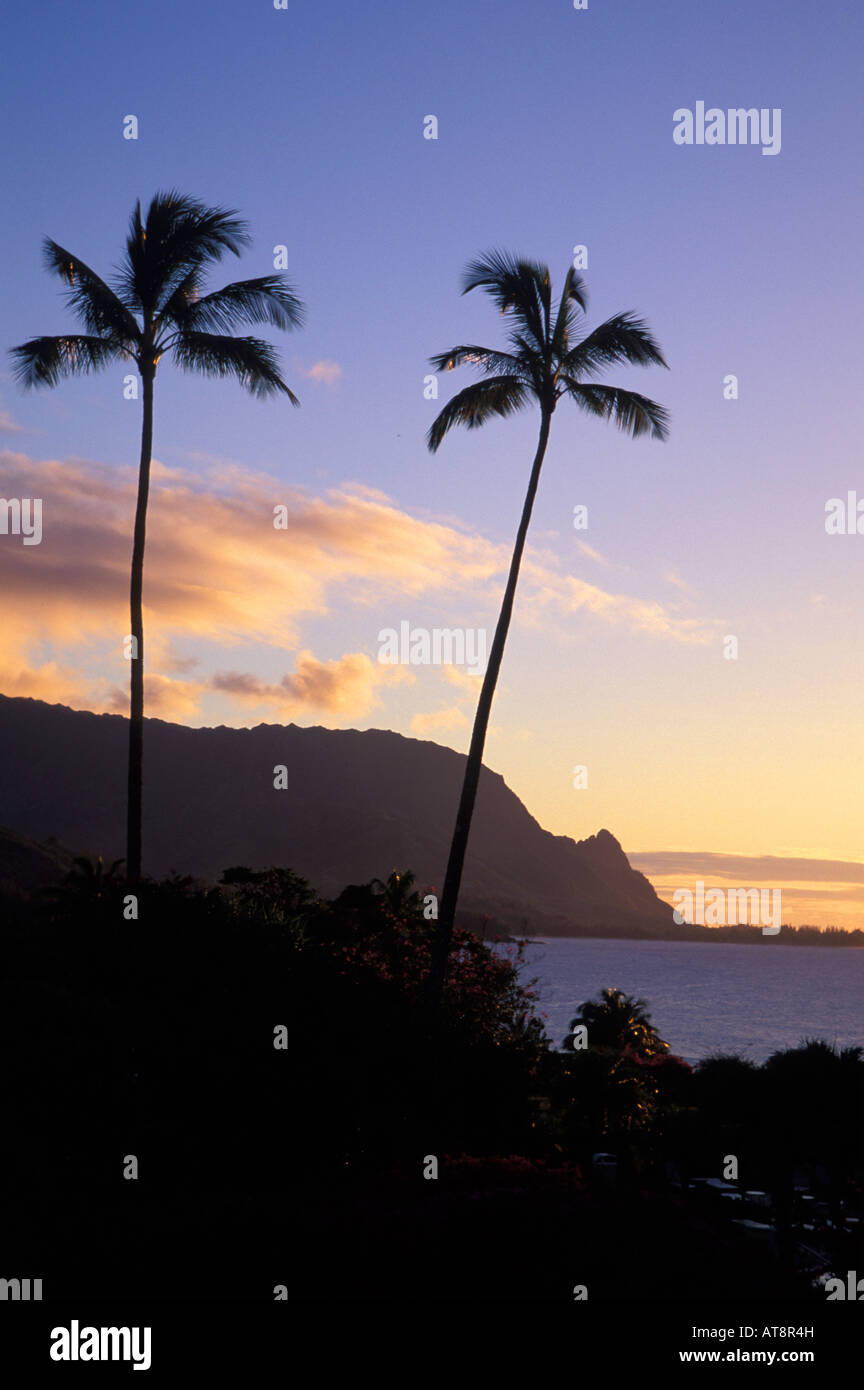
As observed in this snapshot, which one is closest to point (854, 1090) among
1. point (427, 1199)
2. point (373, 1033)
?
point (373, 1033)

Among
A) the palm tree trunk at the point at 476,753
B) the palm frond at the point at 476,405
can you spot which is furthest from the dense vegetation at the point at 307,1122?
the palm frond at the point at 476,405

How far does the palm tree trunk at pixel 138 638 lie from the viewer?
2350 cm

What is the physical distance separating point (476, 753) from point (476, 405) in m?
7.92

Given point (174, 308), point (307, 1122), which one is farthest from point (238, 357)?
point (307, 1122)

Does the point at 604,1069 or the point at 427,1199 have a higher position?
the point at 427,1199

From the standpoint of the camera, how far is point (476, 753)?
23234 millimetres

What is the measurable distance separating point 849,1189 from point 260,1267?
36.8 m

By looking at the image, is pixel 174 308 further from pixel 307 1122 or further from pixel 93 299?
pixel 307 1122

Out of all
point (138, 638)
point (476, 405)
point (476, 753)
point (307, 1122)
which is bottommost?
point (307, 1122)

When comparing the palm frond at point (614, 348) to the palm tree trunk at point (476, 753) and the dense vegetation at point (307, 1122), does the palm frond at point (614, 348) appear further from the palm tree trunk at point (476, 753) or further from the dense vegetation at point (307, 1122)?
the dense vegetation at point (307, 1122)
